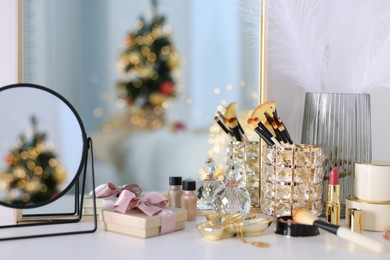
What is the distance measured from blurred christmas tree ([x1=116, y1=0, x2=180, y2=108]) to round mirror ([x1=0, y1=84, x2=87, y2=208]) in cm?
16

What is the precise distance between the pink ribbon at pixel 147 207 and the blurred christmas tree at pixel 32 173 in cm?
14

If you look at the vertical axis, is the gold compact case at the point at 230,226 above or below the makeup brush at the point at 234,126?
below

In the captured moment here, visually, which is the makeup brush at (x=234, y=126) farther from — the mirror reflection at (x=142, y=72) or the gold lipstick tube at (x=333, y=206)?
the gold lipstick tube at (x=333, y=206)

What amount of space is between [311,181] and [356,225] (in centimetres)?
14

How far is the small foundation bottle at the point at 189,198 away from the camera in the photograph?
1322mm

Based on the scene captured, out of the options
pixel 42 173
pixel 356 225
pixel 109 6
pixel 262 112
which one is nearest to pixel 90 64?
pixel 109 6

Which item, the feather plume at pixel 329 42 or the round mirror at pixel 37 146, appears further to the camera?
the feather plume at pixel 329 42

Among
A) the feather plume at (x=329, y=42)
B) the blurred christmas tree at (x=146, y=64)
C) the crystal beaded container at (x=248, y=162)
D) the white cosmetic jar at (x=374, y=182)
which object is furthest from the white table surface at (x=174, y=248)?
the feather plume at (x=329, y=42)

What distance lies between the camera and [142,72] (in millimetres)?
1355

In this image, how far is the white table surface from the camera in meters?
1.06

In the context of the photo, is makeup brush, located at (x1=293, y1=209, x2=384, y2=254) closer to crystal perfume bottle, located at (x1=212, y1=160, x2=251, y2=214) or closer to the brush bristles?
the brush bristles

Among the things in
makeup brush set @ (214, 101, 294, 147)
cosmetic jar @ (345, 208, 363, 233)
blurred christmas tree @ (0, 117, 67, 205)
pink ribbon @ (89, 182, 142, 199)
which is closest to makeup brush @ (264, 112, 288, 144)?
makeup brush set @ (214, 101, 294, 147)

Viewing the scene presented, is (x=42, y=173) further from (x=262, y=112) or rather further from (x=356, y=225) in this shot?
(x=356, y=225)

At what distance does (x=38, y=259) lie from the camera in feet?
3.39
